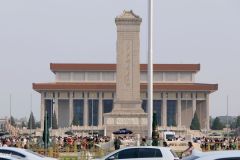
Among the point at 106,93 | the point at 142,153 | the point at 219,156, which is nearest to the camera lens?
the point at 219,156

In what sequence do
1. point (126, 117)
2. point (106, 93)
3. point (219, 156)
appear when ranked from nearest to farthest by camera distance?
point (219, 156) → point (126, 117) → point (106, 93)

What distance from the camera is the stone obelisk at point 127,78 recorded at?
4264 inches

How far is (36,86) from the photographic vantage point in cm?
12862

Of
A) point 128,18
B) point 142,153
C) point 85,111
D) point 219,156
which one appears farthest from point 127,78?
point 219,156

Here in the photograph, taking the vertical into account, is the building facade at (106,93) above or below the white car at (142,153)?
above

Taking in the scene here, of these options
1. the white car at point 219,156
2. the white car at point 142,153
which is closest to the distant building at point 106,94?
the white car at point 142,153

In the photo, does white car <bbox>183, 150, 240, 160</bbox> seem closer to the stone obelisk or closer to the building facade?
the stone obelisk

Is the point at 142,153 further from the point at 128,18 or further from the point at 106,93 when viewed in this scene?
the point at 106,93

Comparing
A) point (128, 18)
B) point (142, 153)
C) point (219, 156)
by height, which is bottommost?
point (142, 153)

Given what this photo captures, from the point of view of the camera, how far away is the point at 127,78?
10962 cm

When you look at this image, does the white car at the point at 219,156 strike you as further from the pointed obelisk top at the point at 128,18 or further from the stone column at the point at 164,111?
the stone column at the point at 164,111

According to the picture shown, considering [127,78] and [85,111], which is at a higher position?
[127,78]

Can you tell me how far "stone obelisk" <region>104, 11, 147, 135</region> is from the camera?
355 feet

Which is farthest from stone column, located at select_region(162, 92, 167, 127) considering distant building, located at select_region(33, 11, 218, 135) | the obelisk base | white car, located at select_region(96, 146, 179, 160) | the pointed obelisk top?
white car, located at select_region(96, 146, 179, 160)
